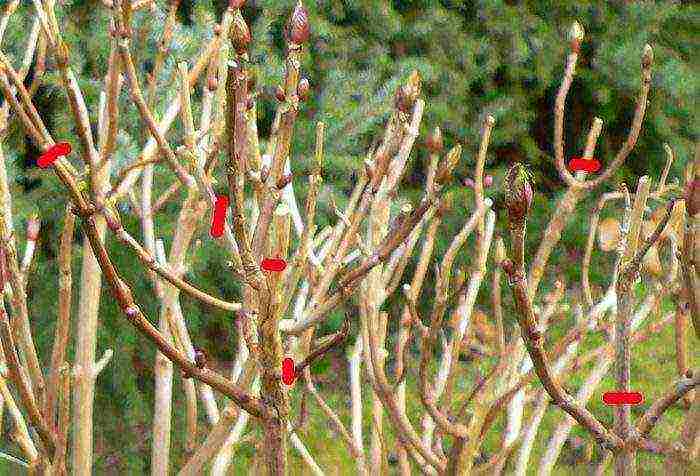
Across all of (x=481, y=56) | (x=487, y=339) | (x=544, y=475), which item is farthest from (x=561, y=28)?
(x=544, y=475)

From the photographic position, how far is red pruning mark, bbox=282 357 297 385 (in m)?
0.96

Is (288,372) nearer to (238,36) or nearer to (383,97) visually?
(238,36)

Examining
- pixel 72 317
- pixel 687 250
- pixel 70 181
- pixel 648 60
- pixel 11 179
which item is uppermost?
pixel 11 179

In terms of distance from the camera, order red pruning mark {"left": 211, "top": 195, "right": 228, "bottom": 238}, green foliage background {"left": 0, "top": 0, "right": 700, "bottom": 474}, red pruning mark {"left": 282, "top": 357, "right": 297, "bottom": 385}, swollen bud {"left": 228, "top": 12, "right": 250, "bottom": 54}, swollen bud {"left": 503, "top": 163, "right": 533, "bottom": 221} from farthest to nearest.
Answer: green foliage background {"left": 0, "top": 0, "right": 700, "bottom": 474}, red pruning mark {"left": 282, "top": 357, "right": 297, "bottom": 385}, red pruning mark {"left": 211, "top": 195, "right": 228, "bottom": 238}, swollen bud {"left": 228, "top": 12, "right": 250, "bottom": 54}, swollen bud {"left": 503, "top": 163, "right": 533, "bottom": 221}

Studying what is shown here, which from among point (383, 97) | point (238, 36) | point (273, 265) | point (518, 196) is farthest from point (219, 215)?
point (383, 97)

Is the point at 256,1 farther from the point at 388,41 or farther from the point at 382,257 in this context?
the point at 382,257

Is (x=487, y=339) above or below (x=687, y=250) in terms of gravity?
above

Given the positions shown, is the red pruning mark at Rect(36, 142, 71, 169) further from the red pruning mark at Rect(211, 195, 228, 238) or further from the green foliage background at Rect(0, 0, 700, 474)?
the green foliage background at Rect(0, 0, 700, 474)

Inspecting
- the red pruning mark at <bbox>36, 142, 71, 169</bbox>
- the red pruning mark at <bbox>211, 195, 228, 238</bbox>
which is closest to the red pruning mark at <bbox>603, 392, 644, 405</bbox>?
the red pruning mark at <bbox>211, 195, 228, 238</bbox>

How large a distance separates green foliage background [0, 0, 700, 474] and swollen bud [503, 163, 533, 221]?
1.53m

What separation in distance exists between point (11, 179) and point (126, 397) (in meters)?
0.60

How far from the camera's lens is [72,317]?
2.27 meters

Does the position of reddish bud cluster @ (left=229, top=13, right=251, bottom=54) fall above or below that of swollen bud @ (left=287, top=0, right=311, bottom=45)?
below

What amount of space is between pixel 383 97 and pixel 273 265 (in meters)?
1.86
